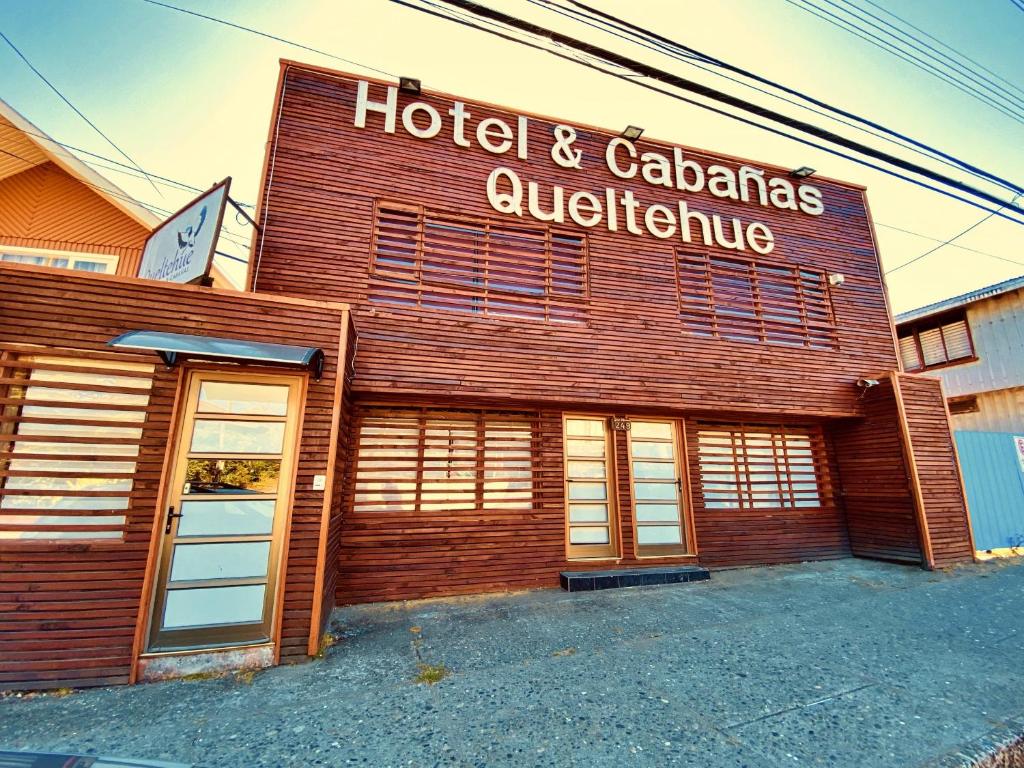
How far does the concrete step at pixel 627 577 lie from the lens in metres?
5.96

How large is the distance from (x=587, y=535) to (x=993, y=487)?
27.9 feet

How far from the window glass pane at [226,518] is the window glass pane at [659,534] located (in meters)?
5.37

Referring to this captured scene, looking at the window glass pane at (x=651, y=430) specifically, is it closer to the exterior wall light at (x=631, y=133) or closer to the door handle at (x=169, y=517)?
the exterior wall light at (x=631, y=133)

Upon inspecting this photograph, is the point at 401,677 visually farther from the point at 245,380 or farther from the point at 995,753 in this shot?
the point at 995,753

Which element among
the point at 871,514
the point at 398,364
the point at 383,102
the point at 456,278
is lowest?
the point at 871,514

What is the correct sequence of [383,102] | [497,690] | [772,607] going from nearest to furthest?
[497,690] < [772,607] < [383,102]

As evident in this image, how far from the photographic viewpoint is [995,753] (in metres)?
2.50

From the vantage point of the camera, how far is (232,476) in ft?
13.6

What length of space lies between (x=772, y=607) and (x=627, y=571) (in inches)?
73.4

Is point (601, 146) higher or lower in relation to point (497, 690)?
higher

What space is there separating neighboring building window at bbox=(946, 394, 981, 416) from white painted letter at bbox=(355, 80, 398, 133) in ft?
56.8

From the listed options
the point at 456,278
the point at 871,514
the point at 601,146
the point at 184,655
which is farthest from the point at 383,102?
the point at 871,514

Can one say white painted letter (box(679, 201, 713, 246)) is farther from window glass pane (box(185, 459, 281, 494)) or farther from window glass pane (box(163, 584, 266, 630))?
window glass pane (box(163, 584, 266, 630))

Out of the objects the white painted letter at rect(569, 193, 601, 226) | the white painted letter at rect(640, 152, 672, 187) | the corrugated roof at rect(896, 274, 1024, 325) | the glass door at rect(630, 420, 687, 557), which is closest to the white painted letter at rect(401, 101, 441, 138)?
the white painted letter at rect(569, 193, 601, 226)
